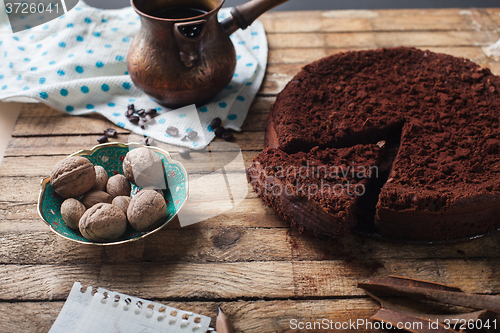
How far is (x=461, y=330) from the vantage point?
1392 millimetres

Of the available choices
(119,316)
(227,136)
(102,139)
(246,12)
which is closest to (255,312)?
(119,316)

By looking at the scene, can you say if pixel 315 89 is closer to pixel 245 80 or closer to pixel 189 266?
pixel 245 80

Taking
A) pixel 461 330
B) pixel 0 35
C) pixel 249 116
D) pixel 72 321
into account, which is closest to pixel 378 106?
pixel 249 116

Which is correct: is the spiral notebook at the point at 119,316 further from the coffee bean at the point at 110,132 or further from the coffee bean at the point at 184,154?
the coffee bean at the point at 110,132

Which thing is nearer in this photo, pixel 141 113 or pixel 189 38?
pixel 189 38

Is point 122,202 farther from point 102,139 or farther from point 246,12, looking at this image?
point 246,12

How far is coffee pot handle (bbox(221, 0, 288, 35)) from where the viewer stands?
222cm

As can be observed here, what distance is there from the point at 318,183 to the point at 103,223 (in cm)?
88

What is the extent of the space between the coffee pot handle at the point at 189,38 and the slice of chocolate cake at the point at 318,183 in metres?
0.68

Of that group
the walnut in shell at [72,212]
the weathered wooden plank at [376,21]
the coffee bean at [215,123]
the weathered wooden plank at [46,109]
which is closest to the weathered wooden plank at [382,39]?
the weathered wooden plank at [376,21]

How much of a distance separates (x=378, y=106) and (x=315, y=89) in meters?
0.33

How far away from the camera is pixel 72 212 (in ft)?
5.29

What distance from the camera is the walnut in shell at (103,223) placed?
1543 millimetres

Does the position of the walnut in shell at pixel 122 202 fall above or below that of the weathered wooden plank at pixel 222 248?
above
